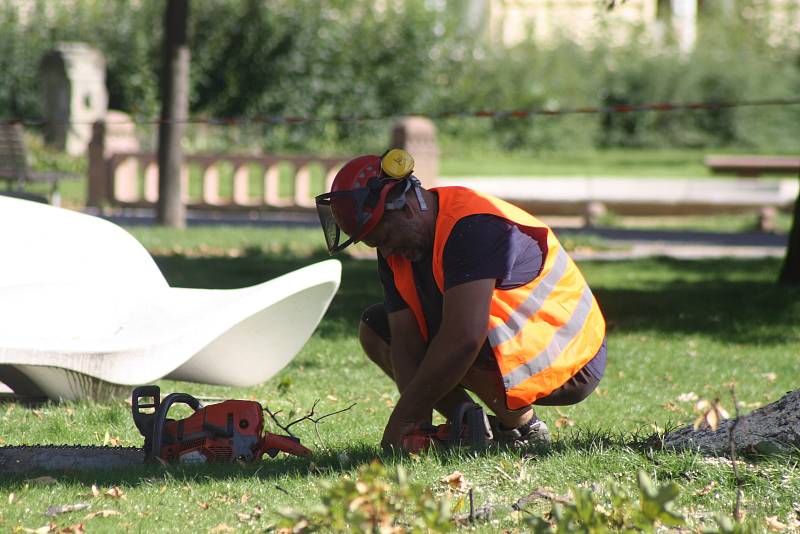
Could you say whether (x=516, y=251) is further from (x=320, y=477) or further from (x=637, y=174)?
(x=637, y=174)

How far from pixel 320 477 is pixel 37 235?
6.74 ft

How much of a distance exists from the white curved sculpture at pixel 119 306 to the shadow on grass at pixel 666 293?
7.55 feet

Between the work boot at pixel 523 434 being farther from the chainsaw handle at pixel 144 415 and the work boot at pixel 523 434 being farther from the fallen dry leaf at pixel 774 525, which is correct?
the chainsaw handle at pixel 144 415

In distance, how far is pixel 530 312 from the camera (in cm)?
418

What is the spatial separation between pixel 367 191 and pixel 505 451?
3.55 ft

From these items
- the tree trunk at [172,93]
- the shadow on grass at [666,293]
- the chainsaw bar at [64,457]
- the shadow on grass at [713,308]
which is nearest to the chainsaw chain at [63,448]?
the chainsaw bar at [64,457]

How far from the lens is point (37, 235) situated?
211 inches

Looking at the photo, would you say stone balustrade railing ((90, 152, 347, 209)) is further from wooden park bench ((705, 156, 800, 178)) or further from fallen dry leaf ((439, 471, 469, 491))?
fallen dry leaf ((439, 471, 469, 491))

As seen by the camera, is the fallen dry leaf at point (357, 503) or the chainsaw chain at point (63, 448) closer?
the fallen dry leaf at point (357, 503)

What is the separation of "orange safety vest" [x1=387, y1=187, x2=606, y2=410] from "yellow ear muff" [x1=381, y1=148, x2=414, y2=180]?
206 mm

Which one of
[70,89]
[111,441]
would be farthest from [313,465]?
[70,89]

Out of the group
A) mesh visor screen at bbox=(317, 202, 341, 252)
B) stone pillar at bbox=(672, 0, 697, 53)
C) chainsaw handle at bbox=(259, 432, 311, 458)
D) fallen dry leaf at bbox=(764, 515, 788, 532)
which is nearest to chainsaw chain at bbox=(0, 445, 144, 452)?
chainsaw handle at bbox=(259, 432, 311, 458)

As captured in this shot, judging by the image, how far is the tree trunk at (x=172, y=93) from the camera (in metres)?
13.7

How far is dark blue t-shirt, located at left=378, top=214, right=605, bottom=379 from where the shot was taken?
397 cm
